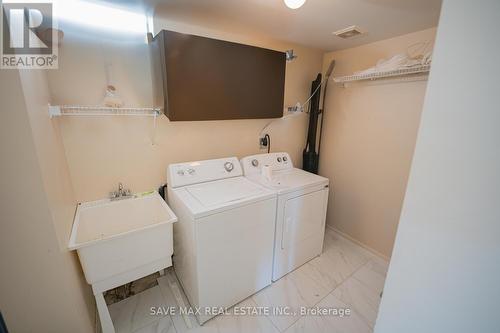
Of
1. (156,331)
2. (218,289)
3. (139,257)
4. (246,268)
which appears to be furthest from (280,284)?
(139,257)

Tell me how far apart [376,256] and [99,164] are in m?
2.87

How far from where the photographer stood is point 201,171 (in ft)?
6.04

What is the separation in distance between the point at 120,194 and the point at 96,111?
67 cm

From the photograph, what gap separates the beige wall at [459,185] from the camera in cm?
49

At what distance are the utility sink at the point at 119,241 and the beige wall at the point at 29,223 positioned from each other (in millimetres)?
142

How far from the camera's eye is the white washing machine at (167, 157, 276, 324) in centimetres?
141

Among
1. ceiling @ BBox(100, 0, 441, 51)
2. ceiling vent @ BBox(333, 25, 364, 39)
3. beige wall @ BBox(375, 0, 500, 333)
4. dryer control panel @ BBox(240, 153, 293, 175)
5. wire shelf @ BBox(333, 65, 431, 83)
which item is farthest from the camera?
dryer control panel @ BBox(240, 153, 293, 175)

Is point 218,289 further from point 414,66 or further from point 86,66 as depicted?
point 414,66

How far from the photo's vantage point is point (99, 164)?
160 centimetres

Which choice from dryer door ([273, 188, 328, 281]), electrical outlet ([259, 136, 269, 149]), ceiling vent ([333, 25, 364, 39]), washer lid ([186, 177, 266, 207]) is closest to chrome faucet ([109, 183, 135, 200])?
washer lid ([186, 177, 266, 207])

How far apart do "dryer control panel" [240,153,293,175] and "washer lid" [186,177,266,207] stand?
0.17 m

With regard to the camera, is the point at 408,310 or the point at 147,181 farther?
the point at 147,181

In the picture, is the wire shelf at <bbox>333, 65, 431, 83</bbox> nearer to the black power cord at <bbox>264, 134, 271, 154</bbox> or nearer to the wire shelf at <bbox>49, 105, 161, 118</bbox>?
the black power cord at <bbox>264, 134, 271, 154</bbox>

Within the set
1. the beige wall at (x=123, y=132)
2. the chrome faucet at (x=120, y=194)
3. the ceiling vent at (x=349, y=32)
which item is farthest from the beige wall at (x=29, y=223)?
the ceiling vent at (x=349, y=32)
